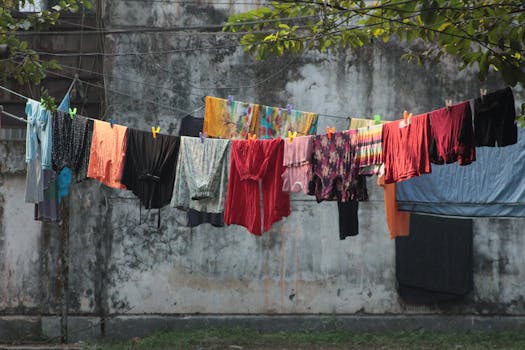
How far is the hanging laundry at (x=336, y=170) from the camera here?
8026 millimetres

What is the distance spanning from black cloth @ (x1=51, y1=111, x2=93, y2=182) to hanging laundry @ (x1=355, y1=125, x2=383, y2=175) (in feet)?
9.85

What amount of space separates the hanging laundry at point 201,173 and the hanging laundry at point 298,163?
693 mm

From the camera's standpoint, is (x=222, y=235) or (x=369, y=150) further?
(x=222, y=235)

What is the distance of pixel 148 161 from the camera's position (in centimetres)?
872

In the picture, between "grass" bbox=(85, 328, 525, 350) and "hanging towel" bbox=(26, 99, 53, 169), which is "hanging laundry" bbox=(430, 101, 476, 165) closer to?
"hanging towel" bbox=(26, 99, 53, 169)

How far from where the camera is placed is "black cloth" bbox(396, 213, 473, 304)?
11203 millimetres

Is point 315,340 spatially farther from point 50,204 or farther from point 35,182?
point 35,182

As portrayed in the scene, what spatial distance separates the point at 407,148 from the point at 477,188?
7.33 ft

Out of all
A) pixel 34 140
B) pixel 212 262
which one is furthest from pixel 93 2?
pixel 212 262

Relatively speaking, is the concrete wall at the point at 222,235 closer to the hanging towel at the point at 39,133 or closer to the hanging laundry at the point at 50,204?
the hanging laundry at the point at 50,204

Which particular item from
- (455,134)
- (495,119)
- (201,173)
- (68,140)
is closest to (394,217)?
(201,173)

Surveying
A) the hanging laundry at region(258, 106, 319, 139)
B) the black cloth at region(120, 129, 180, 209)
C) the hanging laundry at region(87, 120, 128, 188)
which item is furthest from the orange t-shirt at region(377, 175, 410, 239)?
the hanging laundry at region(87, 120, 128, 188)

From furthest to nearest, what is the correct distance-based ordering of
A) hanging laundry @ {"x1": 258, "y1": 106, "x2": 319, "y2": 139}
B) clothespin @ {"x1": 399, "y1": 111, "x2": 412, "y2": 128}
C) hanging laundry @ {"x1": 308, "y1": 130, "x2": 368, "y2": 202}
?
hanging laundry @ {"x1": 258, "y1": 106, "x2": 319, "y2": 139} < hanging laundry @ {"x1": 308, "y1": 130, "x2": 368, "y2": 202} < clothespin @ {"x1": 399, "y1": 111, "x2": 412, "y2": 128}

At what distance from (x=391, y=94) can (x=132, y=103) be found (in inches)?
144
